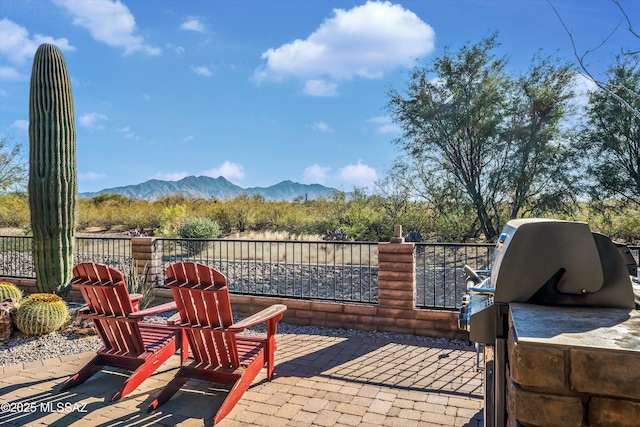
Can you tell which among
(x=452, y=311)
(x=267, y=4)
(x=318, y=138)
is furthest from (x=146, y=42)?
(x=318, y=138)

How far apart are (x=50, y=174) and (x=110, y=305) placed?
13.2 feet

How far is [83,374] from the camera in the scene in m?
3.27

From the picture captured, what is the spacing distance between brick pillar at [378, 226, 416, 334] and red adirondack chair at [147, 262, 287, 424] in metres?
1.95

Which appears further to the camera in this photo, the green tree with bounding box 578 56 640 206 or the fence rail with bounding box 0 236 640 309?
the green tree with bounding box 578 56 640 206

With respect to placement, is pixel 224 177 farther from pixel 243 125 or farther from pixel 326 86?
pixel 326 86

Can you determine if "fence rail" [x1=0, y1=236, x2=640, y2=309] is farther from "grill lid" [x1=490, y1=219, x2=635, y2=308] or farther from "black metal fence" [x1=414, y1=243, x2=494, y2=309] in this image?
"grill lid" [x1=490, y1=219, x2=635, y2=308]

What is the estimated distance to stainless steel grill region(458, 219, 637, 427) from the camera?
4.36ft

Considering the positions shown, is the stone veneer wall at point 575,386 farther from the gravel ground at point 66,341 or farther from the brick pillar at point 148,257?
the brick pillar at point 148,257

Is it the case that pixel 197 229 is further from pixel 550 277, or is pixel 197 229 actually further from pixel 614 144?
pixel 550 277

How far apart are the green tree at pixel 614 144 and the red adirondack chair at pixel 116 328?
10041 millimetres

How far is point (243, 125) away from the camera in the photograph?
2372 centimetres

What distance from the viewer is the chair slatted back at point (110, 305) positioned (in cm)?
320

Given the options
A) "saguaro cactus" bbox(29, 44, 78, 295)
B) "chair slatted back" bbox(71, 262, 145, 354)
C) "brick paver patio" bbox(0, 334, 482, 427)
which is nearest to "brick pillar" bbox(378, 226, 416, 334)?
"brick paver patio" bbox(0, 334, 482, 427)

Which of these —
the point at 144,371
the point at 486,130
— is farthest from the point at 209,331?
the point at 486,130
